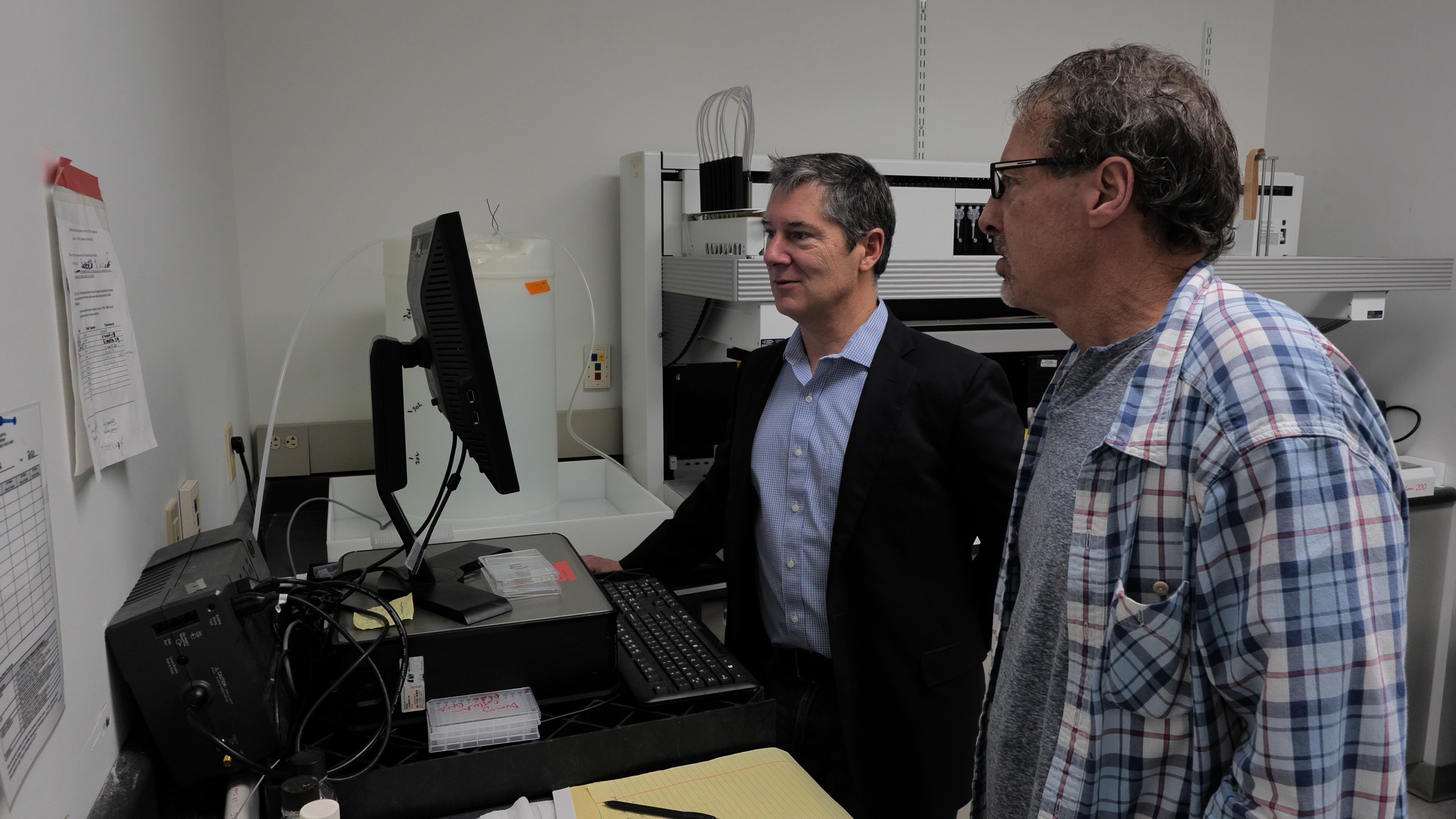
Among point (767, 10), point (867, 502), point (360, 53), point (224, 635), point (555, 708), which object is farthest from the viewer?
point (767, 10)

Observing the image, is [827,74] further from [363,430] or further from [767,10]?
[363,430]

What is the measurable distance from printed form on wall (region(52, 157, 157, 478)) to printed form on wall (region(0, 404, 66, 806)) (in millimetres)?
123

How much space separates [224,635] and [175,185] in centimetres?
91

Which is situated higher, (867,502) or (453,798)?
(867,502)

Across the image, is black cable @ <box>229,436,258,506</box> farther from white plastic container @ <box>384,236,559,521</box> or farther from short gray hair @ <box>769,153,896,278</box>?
short gray hair @ <box>769,153,896,278</box>

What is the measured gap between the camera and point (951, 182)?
2.38 metres

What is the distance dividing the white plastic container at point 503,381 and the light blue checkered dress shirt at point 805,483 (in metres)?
0.63

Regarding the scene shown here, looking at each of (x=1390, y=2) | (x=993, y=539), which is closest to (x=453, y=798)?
(x=993, y=539)

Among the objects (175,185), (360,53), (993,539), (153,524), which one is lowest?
(993,539)

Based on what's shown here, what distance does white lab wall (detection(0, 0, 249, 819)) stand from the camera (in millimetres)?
744

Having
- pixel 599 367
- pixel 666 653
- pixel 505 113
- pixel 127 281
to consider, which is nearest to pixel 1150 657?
pixel 666 653

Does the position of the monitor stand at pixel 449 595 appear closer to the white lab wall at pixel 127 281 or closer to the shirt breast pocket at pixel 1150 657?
the white lab wall at pixel 127 281

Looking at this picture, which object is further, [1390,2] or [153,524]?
[1390,2]

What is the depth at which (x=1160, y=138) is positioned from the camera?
33.5 inches
